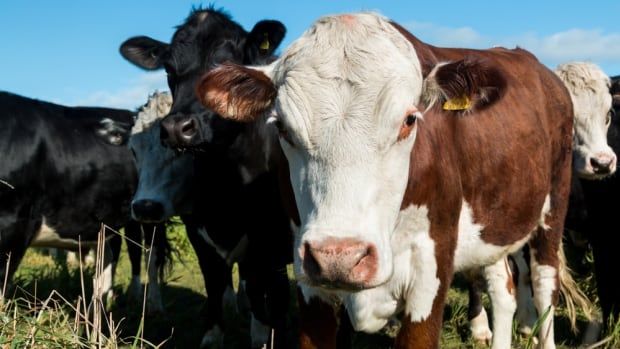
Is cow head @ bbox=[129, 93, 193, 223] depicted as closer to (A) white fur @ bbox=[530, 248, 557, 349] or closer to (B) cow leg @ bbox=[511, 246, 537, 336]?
(A) white fur @ bbox=[530, 248, 557, 349]

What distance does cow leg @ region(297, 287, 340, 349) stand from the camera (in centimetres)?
347

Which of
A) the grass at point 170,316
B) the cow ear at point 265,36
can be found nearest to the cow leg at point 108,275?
the grass at point 170,316

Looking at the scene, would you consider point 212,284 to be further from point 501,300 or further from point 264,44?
point 501,300

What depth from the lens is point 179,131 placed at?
4605 mm

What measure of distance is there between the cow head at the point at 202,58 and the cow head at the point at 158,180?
73cm

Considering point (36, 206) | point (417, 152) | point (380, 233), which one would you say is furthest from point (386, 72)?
point (36, 206)

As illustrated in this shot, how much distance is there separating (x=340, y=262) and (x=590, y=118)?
4740 millimetres

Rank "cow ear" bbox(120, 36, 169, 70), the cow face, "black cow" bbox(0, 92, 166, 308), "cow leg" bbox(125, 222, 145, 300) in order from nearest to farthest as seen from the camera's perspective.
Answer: the cow face
"cow ear" bbox(120, 36, 169, 70)
"black cow" bbox(0, 92, 166, 308)
"cow leg" bbox(125, 222, 145, 300)

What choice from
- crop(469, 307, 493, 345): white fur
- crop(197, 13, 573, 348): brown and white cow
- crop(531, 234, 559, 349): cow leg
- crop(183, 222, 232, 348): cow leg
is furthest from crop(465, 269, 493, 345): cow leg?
crop(183, 222, 232, 348): cow leg

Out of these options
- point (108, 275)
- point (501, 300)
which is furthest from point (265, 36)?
point (108, 275)

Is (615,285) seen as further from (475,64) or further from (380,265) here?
(380,265)

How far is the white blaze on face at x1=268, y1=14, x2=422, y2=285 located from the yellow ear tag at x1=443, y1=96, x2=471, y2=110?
10.5 inches

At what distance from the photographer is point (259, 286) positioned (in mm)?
5320

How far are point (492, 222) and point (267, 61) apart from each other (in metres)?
2.05
